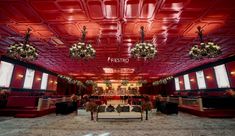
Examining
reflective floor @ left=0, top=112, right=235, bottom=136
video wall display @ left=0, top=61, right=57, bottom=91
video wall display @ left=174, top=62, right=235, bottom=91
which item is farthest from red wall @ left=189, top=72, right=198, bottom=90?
video wall display @ left=0, top=61, right=57, bottom=91

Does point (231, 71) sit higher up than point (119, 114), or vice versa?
point (231, 71)

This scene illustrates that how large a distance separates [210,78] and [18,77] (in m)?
18.3

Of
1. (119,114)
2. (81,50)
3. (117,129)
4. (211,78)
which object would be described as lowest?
(117,129)

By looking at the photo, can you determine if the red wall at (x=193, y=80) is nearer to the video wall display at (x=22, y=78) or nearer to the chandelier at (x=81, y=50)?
the chandelier at (x=81, y=50)

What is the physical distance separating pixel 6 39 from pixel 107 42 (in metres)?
5.77

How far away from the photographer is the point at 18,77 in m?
12.8

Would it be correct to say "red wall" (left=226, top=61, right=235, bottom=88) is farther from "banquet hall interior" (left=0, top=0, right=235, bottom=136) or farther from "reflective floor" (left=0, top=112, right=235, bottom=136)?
"reflective floor" (left=0, top=112, right=235, bottom=136)

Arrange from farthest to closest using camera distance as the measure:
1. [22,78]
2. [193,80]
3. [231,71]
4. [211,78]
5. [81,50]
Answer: [193,80], [211,78], [22,78], [231,71], [81,50]

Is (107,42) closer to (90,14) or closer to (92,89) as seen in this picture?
(90,14)

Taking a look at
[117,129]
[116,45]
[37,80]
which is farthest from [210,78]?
[37,80]

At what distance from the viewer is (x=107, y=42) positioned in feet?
26.5

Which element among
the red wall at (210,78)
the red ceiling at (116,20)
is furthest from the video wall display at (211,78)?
the red ceiling at (116,20)

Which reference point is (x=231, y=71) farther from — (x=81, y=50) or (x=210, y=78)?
(x=81, y=50)

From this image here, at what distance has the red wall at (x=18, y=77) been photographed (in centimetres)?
1225
